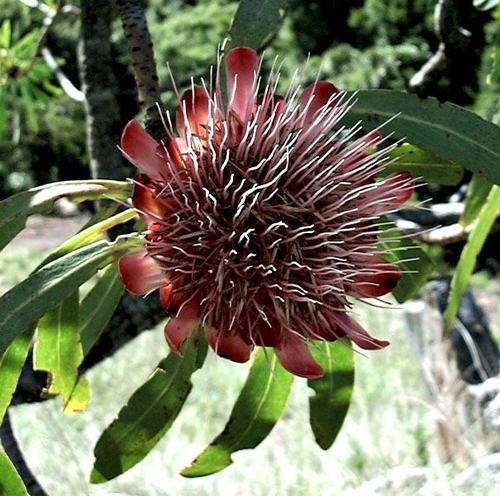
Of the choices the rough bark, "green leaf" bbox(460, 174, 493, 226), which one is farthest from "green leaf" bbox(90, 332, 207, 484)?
the rough bark

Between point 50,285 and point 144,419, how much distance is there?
0.88 ft

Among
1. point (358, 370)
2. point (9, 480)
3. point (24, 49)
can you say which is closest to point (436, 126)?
point (9, 480)

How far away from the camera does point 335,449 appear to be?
11.3 ft

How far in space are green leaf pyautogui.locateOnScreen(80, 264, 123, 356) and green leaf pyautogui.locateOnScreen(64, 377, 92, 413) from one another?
62 mm

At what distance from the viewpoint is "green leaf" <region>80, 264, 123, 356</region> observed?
0.93 metres

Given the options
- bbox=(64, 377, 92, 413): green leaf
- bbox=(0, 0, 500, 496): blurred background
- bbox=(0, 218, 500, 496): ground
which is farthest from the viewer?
bbox=(0, 218, 500, 496): ground

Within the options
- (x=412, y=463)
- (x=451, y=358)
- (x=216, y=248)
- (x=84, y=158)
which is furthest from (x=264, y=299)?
(x=84, y=158)

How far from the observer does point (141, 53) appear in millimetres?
925

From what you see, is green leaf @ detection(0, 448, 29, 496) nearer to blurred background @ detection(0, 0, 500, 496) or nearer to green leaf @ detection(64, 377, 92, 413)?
green leaf @ detection(64, 377, 92, 413)

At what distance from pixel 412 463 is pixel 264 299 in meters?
2.78

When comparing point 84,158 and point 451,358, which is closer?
point 451,358

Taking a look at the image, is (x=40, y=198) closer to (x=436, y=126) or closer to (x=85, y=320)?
(x=85, y=320)

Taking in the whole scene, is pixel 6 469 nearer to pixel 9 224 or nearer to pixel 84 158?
pixel 9 224

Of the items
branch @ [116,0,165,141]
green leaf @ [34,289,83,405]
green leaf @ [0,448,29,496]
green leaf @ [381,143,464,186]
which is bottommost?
green leaf @ [0,448,29,496]
